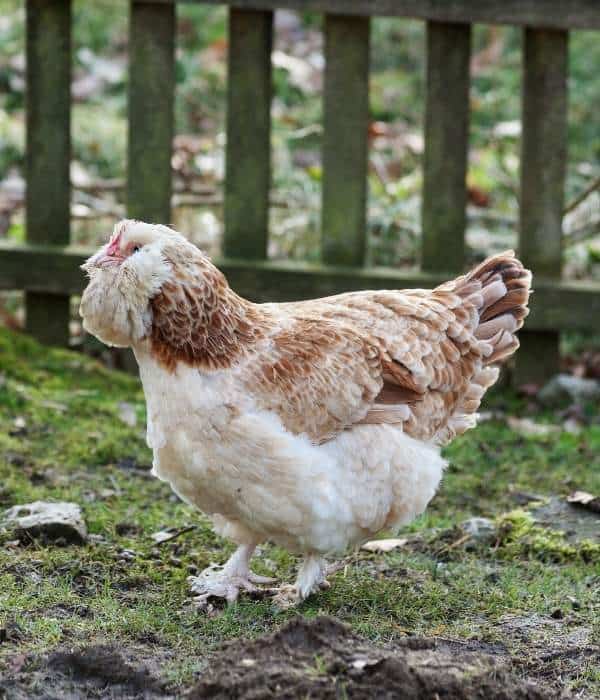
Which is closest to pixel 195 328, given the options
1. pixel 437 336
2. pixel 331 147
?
pixel 437 336

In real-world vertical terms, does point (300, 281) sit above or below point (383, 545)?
above

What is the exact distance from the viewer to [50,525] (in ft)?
15.2

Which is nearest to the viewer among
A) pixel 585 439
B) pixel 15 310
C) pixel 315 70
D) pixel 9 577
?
pixel 9 577

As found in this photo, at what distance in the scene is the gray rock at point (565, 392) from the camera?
6.98 metres

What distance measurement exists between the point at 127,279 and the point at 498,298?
64.1 inches

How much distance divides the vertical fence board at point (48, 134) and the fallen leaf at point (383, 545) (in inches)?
117

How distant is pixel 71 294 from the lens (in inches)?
276

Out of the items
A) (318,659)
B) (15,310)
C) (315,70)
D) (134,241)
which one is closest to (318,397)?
(134,241)

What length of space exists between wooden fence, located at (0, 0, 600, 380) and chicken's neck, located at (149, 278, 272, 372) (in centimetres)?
283

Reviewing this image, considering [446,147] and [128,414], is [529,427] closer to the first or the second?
[446,147]

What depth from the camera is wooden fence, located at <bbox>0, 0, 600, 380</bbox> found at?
22.0 ft

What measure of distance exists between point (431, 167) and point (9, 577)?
3609 mm

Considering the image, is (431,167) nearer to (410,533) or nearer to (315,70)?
(410,533)

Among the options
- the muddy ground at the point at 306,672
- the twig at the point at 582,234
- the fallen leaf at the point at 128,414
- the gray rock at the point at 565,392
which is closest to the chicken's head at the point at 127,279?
the muddy ground at the point at 306,672
